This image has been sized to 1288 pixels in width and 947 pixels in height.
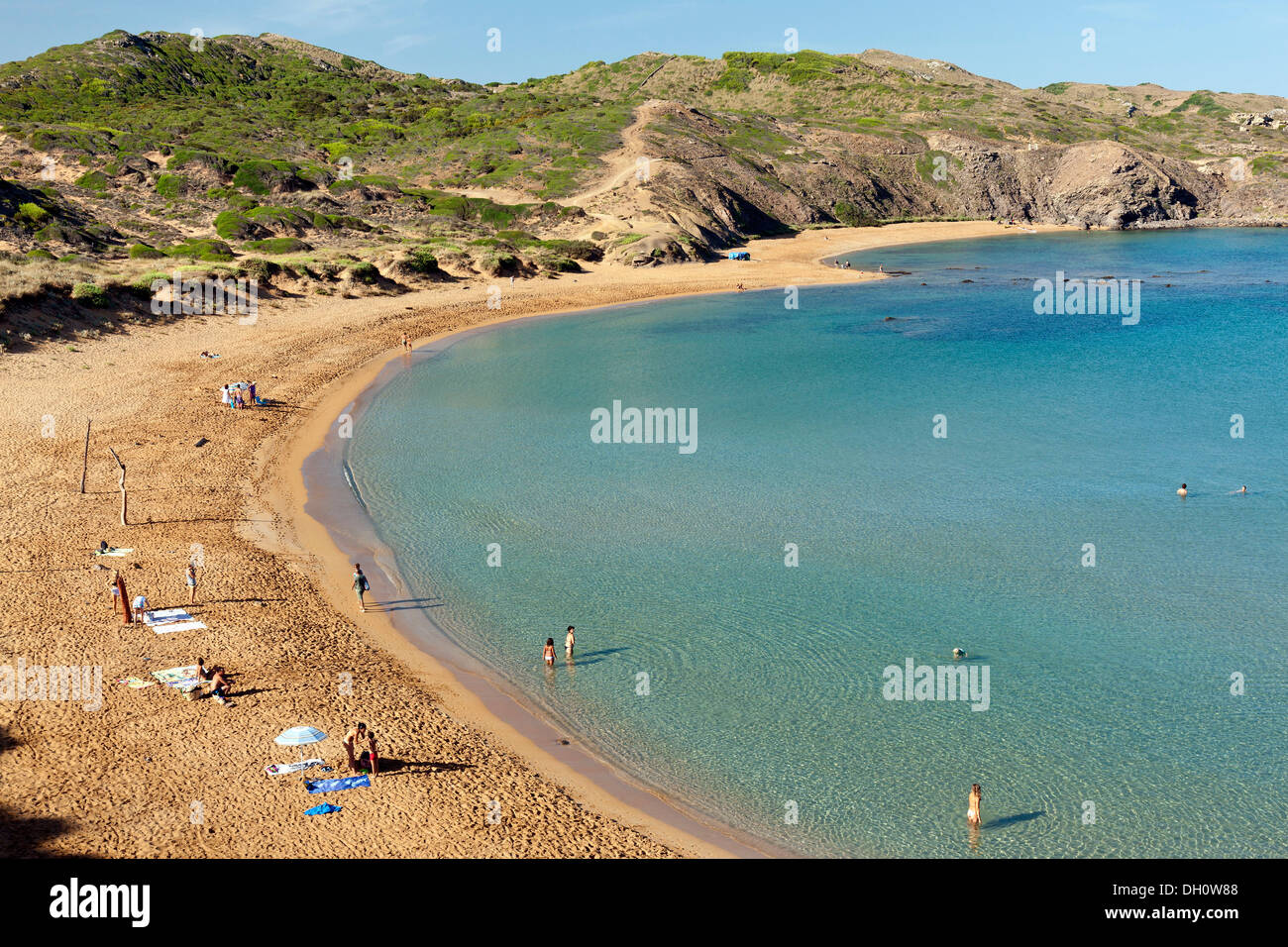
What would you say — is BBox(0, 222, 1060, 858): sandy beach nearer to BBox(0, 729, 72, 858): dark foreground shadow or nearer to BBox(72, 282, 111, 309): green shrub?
BBox(0, 729, 72, 858): dark foreground shadow

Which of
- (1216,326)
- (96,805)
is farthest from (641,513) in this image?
(1216,326)

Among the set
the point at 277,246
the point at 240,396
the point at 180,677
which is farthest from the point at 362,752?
the point at 277,246

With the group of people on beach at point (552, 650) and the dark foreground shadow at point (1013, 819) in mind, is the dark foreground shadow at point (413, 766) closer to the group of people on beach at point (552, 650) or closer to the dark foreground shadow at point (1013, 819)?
the group of people on beach at point (552, 650)

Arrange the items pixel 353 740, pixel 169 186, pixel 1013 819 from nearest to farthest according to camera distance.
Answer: pixel 1013 819
pixel 353 740
pixel 169 186

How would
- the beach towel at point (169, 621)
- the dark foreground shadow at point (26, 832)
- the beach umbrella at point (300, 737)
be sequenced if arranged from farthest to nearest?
the beach towel at point (169, 621) < the beach umbrella at point (300, 737) < the dark foreground shadow at point (26, 832)

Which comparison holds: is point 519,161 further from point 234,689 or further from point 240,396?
point 234,689

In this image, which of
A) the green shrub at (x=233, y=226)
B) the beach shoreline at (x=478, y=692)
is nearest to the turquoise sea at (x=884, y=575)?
the beach shoreline at (x=478, y=692)

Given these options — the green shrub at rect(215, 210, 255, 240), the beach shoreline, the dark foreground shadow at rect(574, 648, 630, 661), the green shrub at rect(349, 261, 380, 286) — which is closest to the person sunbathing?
the beach shoreline
